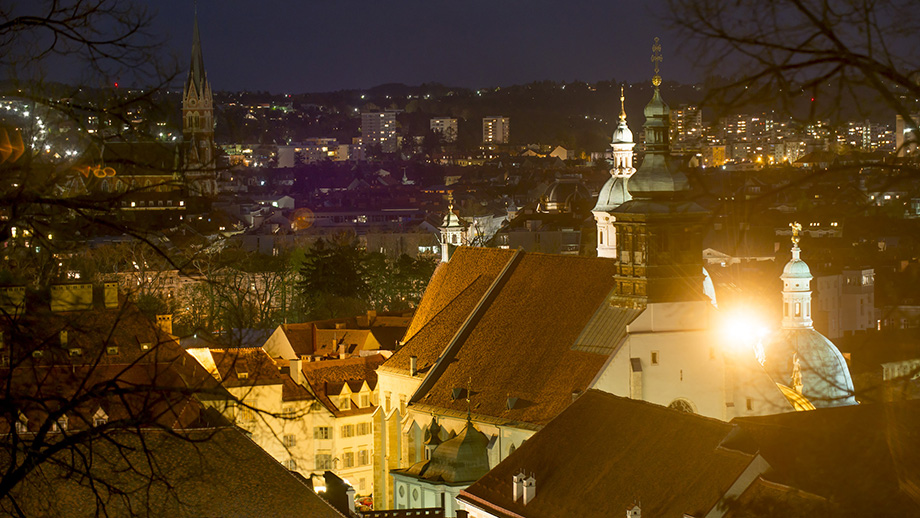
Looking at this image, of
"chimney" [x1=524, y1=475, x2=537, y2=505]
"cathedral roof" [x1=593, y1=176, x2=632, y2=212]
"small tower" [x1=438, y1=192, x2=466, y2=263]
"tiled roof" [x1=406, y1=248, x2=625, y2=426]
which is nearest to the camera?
"chimney" [x1=524, y1=475, x2=537, y2=505]

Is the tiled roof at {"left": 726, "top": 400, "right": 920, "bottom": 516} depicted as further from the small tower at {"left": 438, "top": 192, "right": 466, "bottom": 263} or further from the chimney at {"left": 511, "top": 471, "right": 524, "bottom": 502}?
the small tower at {"left": 438, "top": 192, "right": 466, "bottom": 263}

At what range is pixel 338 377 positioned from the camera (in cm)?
6091

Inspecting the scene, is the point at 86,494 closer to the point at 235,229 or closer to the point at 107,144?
the point at 107,144

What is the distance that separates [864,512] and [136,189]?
12211mm

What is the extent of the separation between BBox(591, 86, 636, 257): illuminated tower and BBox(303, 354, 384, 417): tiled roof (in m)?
10.8

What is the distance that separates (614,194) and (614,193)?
0.04m

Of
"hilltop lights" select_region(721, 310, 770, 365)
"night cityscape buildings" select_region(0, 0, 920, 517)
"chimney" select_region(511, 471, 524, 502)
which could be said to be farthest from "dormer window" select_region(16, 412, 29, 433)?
"hilltop lights" select_region(721, 310, 770, 365)

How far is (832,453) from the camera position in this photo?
1942cm

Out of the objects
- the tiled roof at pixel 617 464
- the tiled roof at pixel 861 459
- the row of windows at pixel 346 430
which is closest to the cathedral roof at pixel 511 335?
the tiled roof at pixel 617 464

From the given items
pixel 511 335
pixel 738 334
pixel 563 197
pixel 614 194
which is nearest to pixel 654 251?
pixel 738 334

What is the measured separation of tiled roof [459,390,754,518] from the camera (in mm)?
29047

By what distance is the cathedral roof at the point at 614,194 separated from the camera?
215ft

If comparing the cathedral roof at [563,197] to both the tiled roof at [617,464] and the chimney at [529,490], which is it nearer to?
the tiled roof at [617,464]

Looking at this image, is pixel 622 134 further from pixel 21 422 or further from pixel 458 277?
pixel 21 422
